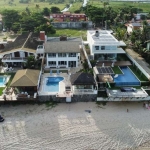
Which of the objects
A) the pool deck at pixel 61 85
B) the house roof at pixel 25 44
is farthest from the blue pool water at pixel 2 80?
the house roof at pixel 25 44

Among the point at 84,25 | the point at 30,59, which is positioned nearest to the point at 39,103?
the point at 30,59

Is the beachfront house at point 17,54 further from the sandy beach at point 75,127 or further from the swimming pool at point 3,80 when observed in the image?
the sandy beach at point 75,127

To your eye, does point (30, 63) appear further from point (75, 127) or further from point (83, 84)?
point (75, 127)

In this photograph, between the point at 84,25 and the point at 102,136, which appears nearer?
the point at 102,136

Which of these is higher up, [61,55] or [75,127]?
[61,55]

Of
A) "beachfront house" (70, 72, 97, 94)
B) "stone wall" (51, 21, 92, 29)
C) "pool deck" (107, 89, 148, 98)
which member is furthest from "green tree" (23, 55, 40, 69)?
"stone wall" (51, 21, 92, 29)

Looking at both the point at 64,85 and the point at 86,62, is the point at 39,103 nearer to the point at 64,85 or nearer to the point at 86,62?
the point at 64,85

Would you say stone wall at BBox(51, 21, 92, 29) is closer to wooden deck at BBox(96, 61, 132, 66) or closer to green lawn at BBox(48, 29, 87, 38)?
green lawn at BBox(48, 29, 87, 38)

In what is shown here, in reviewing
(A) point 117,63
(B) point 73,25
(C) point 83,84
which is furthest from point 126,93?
(B) point 73,25
